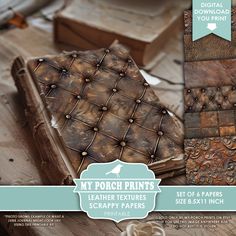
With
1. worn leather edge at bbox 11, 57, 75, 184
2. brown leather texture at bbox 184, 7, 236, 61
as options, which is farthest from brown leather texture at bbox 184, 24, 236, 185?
worn leather edge at bbox 11, 57, 75, 184

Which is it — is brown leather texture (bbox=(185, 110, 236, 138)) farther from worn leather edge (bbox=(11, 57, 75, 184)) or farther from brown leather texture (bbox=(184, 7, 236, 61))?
worn leather edge (bbox=(11, 57, 75, 184))

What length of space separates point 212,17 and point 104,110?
0.82ft

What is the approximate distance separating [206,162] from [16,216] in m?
0.35

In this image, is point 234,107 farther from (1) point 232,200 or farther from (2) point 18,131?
(2) point 18,131

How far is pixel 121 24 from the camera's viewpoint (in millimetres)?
1282

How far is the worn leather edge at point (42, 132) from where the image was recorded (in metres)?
0.98

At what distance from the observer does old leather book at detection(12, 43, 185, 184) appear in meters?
0.98

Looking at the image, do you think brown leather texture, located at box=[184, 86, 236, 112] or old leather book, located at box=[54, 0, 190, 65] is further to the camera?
old leather book, located at box=[54, 0, 190, 65]

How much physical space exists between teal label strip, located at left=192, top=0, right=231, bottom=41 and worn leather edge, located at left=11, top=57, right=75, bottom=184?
0.32m

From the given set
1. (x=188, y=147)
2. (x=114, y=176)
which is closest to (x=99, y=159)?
(x=114, y=176)

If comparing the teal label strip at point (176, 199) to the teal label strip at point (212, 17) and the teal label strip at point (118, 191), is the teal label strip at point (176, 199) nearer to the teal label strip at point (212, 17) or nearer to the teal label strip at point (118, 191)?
the teal label strip at point (118, 191)

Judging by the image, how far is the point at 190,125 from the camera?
1.02 m

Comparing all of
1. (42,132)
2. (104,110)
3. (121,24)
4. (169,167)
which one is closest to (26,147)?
(42,132)

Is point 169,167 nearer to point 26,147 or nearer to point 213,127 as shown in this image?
point 213,127
